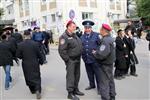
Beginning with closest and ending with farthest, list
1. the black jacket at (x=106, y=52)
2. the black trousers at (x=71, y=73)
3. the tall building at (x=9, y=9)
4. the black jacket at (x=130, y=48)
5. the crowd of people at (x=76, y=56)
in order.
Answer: the black jacket at (x=106, y=52), the crowd of people at (x=76, y=56), the black trousers at (x=71, y=73), the black jacket at (x=130, y=48), the tall building at (x=9, y=9)

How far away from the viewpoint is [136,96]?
9.73 m

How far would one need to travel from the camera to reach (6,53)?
37.0 feet

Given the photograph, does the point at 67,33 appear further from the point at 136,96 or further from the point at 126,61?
the point at 126,61

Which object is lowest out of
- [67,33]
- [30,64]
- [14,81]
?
[14,81]

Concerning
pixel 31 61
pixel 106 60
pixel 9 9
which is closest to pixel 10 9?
pixel 9 9

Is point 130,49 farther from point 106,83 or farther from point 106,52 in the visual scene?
point 106,52

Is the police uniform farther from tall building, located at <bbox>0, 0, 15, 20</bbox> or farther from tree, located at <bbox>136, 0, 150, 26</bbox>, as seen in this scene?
tall building, located at <bbox>0, 0, 15, 20</bbox>

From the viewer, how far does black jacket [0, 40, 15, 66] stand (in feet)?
36.8

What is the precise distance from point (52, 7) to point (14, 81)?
3066 centimetres

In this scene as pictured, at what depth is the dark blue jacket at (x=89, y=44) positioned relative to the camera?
9914 millimetres

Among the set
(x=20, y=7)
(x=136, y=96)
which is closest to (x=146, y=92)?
(x=136, y=96)

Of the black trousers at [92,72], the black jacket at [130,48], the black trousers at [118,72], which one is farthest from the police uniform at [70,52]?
the black jacket at [130,48]

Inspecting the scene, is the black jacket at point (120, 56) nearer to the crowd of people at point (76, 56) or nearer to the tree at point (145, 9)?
the crowd of people at point (76, 56)

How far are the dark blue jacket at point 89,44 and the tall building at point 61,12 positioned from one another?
28.5m
